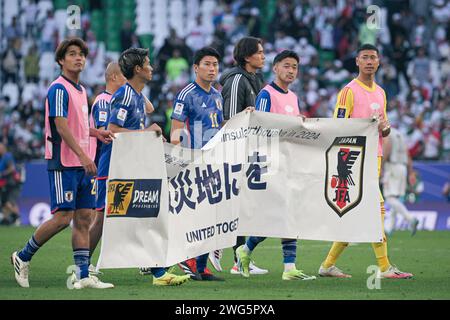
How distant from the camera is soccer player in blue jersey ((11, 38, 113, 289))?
32.5 ft

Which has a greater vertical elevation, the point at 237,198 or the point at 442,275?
the point at 237,198

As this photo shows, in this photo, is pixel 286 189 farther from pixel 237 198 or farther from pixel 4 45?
pixel 4 45

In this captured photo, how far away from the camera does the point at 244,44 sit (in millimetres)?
12109

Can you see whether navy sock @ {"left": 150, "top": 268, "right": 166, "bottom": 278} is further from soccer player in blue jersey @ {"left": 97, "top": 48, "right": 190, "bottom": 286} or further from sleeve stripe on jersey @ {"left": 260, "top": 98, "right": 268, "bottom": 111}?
sleeve stripe on jersey @ {"left": 260, "top": 98, "right": 268, "bottom": 111}

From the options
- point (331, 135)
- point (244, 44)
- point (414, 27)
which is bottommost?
point (331, 135)

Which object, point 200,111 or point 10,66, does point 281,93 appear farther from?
point 10,66

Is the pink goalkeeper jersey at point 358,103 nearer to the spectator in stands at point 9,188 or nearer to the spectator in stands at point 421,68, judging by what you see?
the spectator in stands at point 9,188

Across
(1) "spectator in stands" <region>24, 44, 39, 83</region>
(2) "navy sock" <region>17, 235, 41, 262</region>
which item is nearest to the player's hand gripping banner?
(2) "navy sock" <region>17, 235, 41, 262</region>

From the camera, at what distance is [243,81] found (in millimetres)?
12094

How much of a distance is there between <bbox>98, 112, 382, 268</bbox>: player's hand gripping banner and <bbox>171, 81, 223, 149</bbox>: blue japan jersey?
1.83 feet

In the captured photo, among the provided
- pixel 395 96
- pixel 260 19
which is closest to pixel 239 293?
pixel 395 96

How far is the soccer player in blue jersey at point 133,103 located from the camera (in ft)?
34.0

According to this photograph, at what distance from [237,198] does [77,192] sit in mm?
1692
